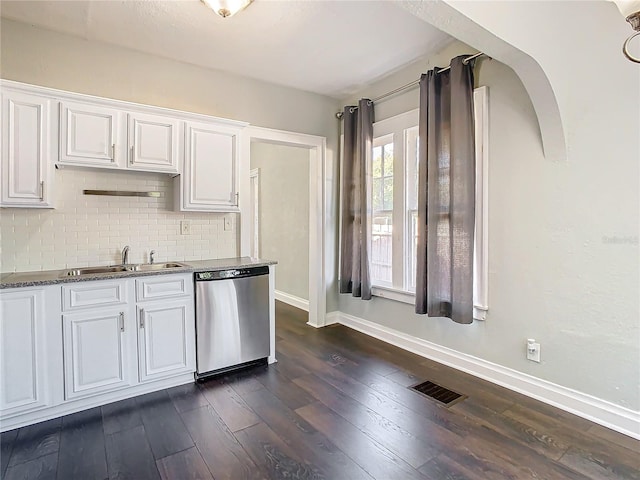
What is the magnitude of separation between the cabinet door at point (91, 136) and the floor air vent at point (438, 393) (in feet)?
9.42

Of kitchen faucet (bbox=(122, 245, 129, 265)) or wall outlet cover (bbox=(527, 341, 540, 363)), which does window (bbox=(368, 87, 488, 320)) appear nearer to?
wall outlet cover (bbox=(527, 341, 540, 363))

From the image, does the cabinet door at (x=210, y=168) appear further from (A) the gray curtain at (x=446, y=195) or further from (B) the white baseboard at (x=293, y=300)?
(B) the white baseboard at (x=293, y=300)

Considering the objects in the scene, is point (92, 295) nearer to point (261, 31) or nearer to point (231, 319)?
point (231, 319)

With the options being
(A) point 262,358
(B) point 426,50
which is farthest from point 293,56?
(A) point 262,358

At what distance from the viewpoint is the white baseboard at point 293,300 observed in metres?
5.03

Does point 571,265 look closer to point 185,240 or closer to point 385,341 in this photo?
point 385,341

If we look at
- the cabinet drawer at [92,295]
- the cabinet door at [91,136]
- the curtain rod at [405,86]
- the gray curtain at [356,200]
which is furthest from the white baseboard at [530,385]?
the cabinet door at [91,136]

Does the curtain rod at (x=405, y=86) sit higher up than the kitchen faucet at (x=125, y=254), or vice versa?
the curtain rod at (x=405, y=86)

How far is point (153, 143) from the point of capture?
2.84 m

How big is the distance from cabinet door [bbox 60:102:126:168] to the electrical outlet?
3342 mm

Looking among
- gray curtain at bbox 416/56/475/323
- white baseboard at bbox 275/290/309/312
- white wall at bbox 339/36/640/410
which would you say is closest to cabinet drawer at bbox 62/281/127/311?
gray curtain at bbox 416/56/475/323

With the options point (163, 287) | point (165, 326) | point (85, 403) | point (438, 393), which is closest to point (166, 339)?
point (165, 326)

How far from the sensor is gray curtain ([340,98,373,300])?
3.75 meters

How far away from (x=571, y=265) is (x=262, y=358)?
97.4 inches
